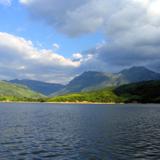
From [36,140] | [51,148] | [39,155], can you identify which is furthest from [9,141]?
[39,155]

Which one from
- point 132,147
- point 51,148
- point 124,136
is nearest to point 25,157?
point 51,148

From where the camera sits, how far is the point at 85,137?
85.7 meters

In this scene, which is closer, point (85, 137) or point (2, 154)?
point (2, 154)

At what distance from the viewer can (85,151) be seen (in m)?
65.0

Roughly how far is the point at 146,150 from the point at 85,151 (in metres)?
12.7

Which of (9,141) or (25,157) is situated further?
(9,141)

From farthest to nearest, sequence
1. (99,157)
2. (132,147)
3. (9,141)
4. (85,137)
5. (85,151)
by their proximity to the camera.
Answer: (85,137)
(9,141)
(132,147)
(85,151)
(99,157)

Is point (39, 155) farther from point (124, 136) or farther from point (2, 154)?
point (124, 136)

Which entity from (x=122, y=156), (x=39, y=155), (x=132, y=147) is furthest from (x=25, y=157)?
(x=132, y=147)

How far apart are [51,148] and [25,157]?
34.4 feet

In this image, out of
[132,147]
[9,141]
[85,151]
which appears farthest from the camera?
[9,141]

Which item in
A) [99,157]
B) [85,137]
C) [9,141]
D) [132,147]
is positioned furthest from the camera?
[85,137]

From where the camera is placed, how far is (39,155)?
6078 cm

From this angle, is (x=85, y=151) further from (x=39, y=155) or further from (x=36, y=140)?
(x=36, y=140)
